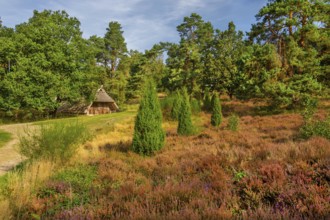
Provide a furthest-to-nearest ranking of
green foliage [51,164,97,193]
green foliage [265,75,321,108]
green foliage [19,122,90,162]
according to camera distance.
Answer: green foliage [265,75,321,108] < green foliage [19,122,90,162] < green foliage [51,164,97,193]

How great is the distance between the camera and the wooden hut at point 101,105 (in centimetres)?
4084

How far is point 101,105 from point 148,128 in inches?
1336

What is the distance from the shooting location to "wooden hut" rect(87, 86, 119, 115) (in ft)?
134

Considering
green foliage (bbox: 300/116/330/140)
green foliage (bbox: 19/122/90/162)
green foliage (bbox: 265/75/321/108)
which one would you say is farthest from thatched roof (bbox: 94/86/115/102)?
green foliage (bbox: 300/116/330/140)

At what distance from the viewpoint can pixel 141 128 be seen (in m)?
9.98

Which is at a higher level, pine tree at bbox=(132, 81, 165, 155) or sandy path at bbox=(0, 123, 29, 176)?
pine tree at bbox=(132, 81, 165, 155)

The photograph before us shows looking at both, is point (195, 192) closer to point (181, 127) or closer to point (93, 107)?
point (181, 127)

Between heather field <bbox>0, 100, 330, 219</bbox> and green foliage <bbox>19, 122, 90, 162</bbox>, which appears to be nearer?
heather field <bbox>0, 100, 330, 219</bbox>

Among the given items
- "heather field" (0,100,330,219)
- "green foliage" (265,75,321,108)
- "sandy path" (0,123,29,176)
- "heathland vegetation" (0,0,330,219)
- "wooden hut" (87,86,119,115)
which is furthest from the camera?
"wooden hut" (87,86,119,115)

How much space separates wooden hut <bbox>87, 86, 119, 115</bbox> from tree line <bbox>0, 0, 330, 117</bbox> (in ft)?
8.82

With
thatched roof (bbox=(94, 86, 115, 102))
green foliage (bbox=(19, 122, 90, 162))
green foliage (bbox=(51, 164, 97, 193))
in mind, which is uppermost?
thatched roof (bbox=(94, 86, 115, 102))

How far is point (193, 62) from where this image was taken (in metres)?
39.6

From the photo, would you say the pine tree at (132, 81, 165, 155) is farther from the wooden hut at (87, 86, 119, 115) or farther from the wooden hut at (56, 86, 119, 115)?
the wooden hut at (87, 86, 119, 115)

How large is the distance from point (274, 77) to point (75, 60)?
26332mm
